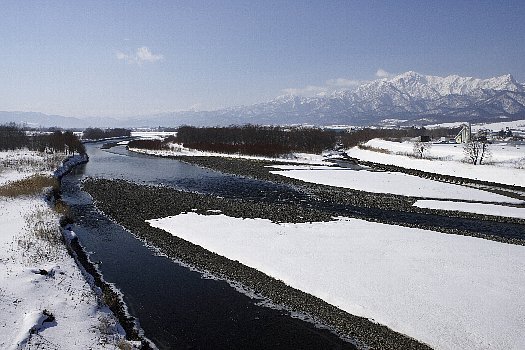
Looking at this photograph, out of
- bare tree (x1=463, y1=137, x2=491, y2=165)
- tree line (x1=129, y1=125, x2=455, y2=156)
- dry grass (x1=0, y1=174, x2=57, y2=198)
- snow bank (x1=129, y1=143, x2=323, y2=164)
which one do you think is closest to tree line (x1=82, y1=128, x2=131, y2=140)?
tree line (x1=129, y1=125, x2=455, y2=156)

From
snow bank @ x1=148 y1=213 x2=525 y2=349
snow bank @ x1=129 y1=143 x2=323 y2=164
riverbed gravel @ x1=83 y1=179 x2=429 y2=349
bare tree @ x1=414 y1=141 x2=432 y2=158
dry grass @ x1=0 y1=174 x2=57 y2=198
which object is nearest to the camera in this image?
snow bank @ x1=148 y1=213 x2=525 y2=349

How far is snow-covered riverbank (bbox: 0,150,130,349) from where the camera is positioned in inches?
431

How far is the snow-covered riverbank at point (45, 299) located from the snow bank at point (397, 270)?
7421mm

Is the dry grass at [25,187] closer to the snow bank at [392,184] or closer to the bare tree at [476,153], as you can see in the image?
the snow bank at [392,184]

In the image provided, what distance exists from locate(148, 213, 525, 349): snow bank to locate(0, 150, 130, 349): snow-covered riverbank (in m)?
7.42

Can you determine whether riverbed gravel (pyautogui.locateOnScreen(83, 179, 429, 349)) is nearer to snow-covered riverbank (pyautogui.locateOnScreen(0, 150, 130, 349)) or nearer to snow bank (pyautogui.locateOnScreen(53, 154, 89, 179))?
snow-covered riverbank (pyautogui.locateOnScreen(0, 150, 130, 349))

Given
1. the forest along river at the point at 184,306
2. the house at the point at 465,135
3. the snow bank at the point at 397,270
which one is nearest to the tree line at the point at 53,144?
the forest along river at the point at 184,306

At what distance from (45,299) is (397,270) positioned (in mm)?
14391

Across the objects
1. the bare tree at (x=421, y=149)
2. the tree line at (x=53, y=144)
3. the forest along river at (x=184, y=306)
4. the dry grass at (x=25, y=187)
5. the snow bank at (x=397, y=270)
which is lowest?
the forest along river at (x=184, y=306)

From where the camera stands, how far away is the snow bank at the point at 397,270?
13258 mm

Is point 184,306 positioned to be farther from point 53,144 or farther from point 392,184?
point 53,144

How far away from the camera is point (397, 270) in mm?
17844

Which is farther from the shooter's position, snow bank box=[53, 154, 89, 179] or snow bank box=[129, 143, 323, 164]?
snow bank box=[129, 143, 323, 164]

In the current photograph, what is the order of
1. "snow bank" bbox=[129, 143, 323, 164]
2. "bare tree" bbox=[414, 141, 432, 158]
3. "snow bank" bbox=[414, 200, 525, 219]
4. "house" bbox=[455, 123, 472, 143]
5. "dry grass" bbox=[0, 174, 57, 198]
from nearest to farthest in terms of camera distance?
"snow bank" bbox=[414, 200, 525, 219], "dry grass" bbox=[0, 174, 57, 198], "bare tree" bbox=[414, 141, 432, 158], "snow bank" bbox=[129, 143, 323, 164], "house" bbox=[455, 123, 472, 143]
